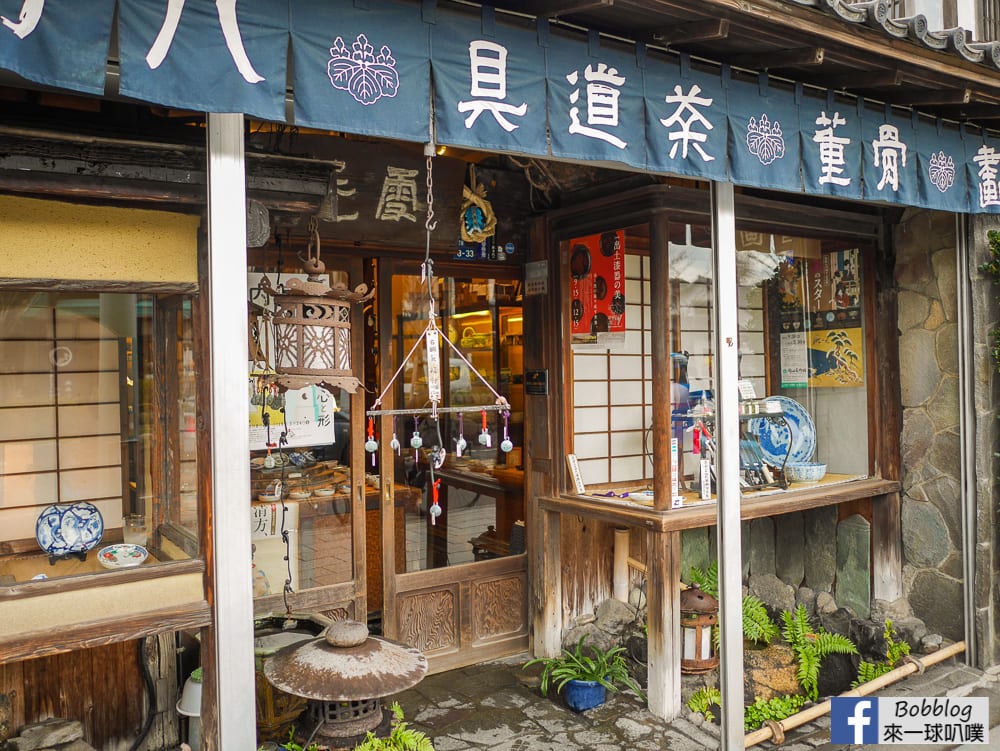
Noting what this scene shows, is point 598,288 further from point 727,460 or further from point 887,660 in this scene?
point 887,660

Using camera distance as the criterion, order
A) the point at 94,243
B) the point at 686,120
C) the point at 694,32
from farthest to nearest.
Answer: the point at 686,120
the point at 694,32
the point at 94,243

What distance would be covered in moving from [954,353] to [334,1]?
6405mm

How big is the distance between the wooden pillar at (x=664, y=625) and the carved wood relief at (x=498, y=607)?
56.2 inches

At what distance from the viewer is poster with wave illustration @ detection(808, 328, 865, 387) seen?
7605 millimetres

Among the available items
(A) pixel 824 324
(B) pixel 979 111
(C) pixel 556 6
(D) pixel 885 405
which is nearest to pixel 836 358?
(A) pixel 824 324

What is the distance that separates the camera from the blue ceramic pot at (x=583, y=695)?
6004 millimetres

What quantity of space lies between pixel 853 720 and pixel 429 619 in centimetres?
341

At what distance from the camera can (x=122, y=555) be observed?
4.23 meters

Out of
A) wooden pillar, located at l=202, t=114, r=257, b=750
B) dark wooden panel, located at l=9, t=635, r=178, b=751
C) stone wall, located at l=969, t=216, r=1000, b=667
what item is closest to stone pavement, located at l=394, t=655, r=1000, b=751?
stone wall, located at l=969, t=216, r=1000, b=667

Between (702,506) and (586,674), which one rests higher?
(702,506)

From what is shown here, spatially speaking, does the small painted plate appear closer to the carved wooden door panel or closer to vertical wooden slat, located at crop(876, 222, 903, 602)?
the carved wooden door panel

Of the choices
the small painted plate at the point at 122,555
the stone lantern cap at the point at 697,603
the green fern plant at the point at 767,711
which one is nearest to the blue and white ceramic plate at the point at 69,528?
the small painted plate at the point at 122,555

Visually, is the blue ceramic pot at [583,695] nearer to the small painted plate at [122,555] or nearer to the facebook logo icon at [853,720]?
the facebook logo icon at [853,720]

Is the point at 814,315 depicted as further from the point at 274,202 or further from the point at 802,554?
the point at 274,202
